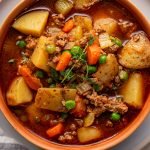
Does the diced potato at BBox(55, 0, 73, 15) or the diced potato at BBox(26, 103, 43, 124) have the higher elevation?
the diced potato at BBox(55, 0, 73, 15)

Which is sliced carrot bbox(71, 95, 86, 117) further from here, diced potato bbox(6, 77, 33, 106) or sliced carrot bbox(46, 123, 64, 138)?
diced potato bbox(6, 77, 33, 106)

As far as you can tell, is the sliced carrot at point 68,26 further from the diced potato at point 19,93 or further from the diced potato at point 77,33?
the diced potato at point 19,93

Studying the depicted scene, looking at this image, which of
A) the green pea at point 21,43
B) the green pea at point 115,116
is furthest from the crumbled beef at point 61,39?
the green pea at point 115,116

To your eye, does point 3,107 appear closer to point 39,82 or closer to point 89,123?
point 39,82

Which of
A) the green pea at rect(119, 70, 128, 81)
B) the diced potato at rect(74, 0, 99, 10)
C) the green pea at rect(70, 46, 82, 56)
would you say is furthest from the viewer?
the diced potato at rect(74, 0, 99, 10)

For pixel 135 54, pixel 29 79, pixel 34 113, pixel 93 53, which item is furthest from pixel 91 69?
pixel 34 113

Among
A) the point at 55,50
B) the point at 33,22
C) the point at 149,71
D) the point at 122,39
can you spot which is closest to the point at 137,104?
the point at 149,71

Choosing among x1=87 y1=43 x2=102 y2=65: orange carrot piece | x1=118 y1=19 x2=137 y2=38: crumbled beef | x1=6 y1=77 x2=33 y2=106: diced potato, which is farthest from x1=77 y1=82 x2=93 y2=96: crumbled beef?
x1=118 y1=19 x2=137 y2=38: crumbled beef
